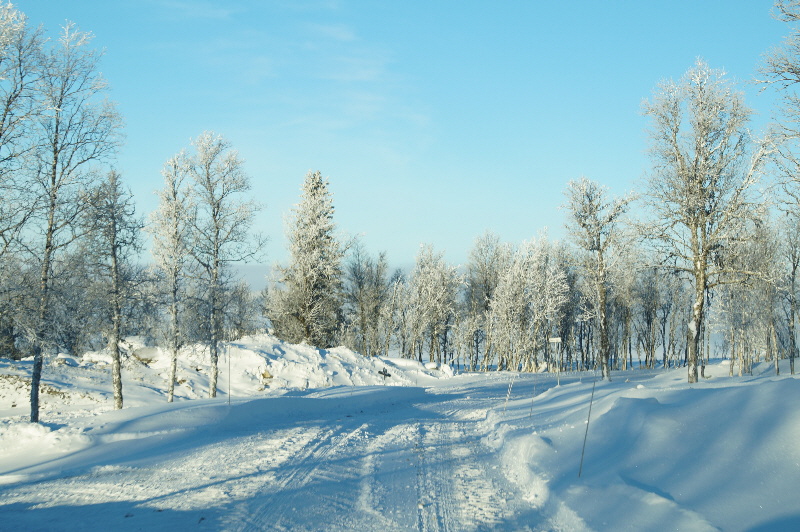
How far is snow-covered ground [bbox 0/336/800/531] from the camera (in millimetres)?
5617

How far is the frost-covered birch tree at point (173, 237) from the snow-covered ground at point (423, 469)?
31.8ft

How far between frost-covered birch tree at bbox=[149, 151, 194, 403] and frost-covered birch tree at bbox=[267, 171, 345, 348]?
1211 cm

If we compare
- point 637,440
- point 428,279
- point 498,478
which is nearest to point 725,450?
point 637,440

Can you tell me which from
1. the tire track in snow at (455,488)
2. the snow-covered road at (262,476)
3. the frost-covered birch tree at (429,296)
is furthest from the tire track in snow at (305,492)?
the frost-covered birch tree at (429,296)

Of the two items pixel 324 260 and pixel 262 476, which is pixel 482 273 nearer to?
pixel 324 260

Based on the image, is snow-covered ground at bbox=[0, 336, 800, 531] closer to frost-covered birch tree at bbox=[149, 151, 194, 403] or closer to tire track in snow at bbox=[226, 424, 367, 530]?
tire track in snow at bbox=[226, 424, 367, 530]

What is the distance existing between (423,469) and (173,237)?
17.7m

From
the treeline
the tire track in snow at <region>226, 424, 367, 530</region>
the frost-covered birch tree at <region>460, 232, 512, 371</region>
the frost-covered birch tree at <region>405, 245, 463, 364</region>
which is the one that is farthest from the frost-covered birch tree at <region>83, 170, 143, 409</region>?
the frost-covered birch tree at <region>460, 232, 512, 371</region>

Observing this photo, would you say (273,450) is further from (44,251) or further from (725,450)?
(44,251)

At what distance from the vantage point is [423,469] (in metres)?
8.25

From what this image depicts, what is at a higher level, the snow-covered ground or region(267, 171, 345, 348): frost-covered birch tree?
region(267, 171, 345, 348): frost-covered birch tree

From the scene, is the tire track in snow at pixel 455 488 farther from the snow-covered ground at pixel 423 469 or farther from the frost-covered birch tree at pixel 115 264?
the frost-covered birch tree at pixel 115 264

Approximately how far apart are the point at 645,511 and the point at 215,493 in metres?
5.26

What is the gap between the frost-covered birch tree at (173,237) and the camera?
71.3ft
